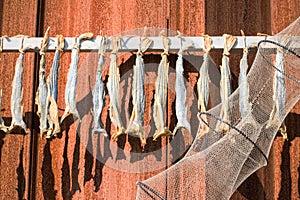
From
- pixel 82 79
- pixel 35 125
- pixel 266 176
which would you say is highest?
pixel 82 79

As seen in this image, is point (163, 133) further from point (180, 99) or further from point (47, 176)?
point (47, 176)

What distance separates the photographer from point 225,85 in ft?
4.97

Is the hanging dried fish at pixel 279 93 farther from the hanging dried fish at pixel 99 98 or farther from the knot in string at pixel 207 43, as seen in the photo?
the hanging dried fish at pixel 99 98

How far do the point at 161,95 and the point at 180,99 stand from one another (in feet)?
0.14

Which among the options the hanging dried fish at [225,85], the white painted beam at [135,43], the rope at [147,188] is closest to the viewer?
the rope at [147,188]

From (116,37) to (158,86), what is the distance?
0.49 feet

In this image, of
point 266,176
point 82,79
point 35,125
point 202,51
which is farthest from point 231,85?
point 35,125

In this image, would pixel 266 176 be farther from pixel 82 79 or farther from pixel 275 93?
pixel 82 79

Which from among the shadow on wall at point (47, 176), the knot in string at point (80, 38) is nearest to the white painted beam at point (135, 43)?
the knot in string at point (80, 38)

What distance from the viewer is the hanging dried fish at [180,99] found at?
150 centimetres

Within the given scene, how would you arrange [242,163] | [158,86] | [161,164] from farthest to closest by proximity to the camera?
1. [161,164]
2. [158,86]
3. [242,163]

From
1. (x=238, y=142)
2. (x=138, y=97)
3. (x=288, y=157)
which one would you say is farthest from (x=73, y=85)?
(x=288, y=157)

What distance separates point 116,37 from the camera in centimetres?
157

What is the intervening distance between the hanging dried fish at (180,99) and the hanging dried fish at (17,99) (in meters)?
0.33
